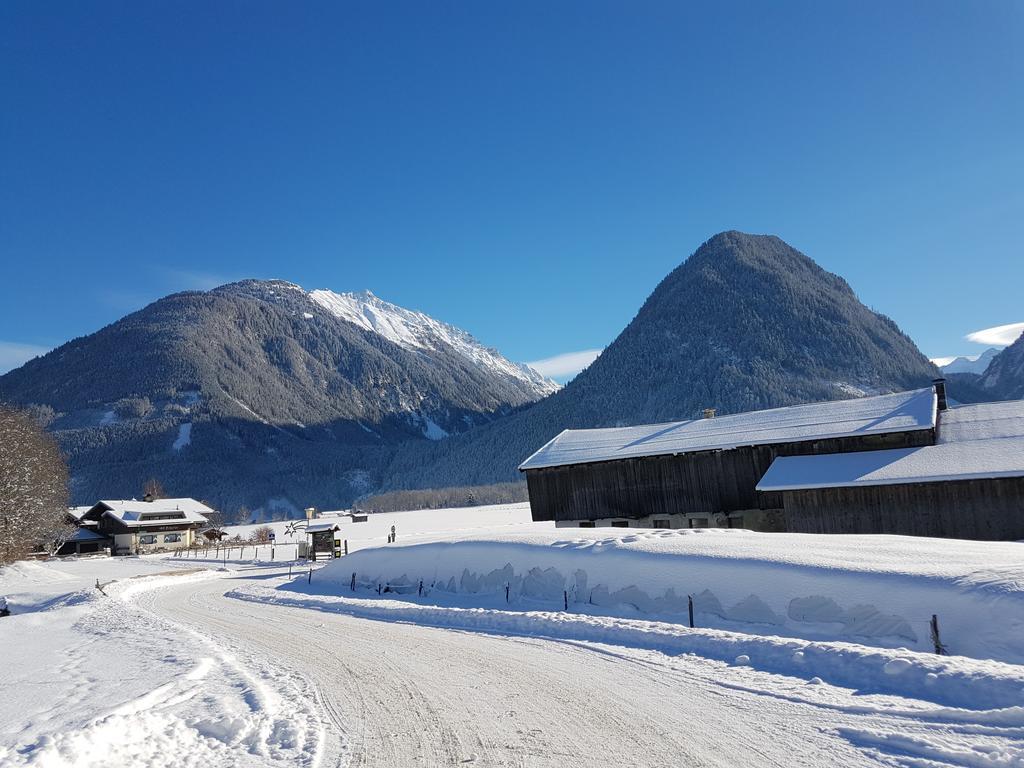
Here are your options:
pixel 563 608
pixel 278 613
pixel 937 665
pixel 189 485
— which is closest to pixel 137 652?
pixel 278 613

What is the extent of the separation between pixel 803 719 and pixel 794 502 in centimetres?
2005

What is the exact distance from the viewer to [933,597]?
13.0 meters

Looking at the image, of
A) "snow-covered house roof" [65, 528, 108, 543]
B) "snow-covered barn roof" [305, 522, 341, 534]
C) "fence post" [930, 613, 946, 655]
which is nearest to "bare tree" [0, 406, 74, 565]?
"snow-covered barn roof" [305, 522, 341, 534]

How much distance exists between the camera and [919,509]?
24.4m

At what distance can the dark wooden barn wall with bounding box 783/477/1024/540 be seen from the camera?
23141 mm

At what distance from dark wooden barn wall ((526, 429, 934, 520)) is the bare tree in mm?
33801

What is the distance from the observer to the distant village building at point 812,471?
2394 centimetres

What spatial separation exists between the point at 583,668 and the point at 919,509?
60.0 feet

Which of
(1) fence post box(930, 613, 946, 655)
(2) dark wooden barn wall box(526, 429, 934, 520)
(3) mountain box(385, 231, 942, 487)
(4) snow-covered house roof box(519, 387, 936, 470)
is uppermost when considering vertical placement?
(3) mountain box(385, 231, 942, 487)

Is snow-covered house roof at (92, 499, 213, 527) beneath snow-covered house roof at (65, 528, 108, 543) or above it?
above

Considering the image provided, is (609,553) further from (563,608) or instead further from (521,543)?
(521,543)

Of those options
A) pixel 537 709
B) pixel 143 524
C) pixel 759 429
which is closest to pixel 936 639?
pixel 537 709

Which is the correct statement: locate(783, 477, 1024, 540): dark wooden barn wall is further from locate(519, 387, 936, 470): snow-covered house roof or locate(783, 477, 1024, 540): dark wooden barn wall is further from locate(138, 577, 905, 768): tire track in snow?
locate(138, 577, 905, 768): tire track in snow

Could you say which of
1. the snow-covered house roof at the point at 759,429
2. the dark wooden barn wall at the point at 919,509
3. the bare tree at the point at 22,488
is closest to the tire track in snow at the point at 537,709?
Answer: the dark wooden barn wall at the point at 919,509
